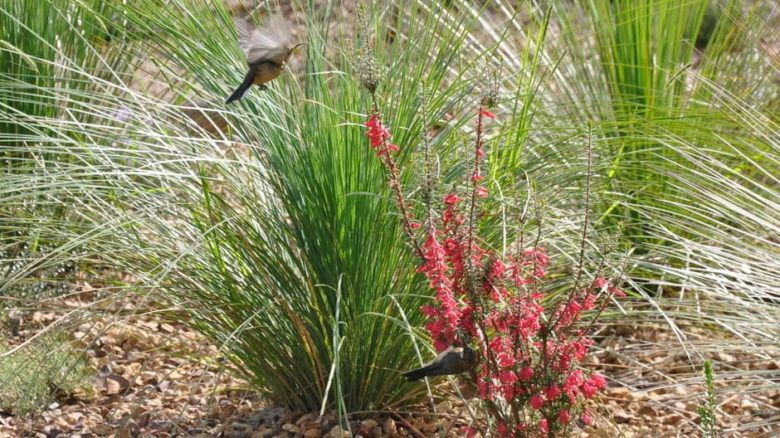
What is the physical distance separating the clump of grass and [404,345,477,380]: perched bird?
1.18 m

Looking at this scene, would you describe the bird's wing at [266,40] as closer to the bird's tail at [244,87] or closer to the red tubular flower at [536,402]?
the bird's tail at [244,87]

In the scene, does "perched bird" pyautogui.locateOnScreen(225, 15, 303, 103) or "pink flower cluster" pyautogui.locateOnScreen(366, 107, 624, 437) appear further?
"perched bird" pyautogui.locateOnScreen(225, 15, 303, 103)

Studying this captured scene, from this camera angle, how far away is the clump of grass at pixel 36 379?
3057 millimetres

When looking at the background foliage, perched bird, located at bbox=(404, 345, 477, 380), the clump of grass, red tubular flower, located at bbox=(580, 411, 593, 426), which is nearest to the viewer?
perched bird, located at bbox=(404, 345, 477, 380)

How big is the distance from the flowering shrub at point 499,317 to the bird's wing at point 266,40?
1.43 ft

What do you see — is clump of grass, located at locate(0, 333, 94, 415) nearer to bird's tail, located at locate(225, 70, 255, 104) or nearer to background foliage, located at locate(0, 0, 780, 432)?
background foliage, located at locate(0, 0, 780, 432)

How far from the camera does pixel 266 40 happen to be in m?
2.64

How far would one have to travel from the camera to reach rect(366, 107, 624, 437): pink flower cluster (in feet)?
7.27

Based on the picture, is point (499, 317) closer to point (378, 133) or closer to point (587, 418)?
point (587, 418)

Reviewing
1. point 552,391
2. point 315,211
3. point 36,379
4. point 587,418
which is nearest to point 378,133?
point 315,211

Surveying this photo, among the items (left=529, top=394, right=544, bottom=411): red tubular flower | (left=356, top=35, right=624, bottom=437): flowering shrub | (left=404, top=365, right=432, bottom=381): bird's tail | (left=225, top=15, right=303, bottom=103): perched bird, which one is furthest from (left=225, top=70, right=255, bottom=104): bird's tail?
(left=529, top=394, right=544, bottom=411): red tubular flower

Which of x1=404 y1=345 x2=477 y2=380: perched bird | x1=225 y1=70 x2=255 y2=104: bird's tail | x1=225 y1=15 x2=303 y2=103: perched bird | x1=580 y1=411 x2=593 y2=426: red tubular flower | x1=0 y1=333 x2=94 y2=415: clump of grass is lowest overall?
x1=0 y1=333 x2=94 y2=415: clump of grass

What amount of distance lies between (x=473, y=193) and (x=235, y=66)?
924 millimetres

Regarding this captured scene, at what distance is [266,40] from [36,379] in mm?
1178
